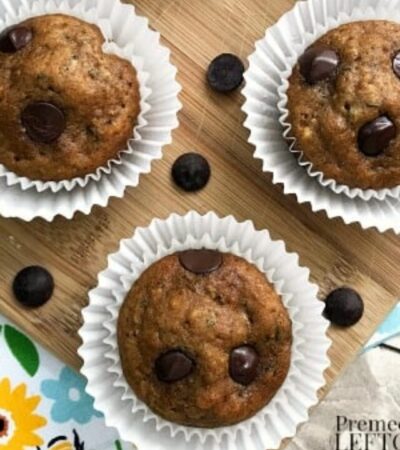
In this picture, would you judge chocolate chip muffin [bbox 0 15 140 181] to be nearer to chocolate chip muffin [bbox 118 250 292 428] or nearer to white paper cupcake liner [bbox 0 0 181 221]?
white paper cupcake liner [bbox 0 0 181 221]

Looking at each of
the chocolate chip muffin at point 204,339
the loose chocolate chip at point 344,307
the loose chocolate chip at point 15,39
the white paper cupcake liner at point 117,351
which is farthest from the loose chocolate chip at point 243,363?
the loose chocolate chip at point 15,39

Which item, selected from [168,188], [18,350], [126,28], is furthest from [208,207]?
[18,350]

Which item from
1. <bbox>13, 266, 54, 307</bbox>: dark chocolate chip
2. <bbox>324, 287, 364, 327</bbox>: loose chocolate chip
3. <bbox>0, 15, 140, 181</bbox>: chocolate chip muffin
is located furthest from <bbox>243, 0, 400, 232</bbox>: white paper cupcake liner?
<bbox>13, 266, 54, 307</bbox>: dark chocolate chip

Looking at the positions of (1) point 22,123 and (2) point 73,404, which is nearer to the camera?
(1) point 22,123

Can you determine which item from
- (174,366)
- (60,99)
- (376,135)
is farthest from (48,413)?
(376,135)

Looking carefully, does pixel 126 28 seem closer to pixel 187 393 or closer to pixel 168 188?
pixel 168 188

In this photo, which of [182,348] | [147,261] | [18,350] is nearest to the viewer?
[182,348]

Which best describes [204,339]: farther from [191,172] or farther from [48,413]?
[48,413]
